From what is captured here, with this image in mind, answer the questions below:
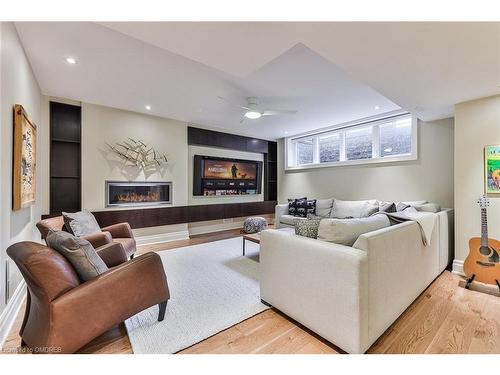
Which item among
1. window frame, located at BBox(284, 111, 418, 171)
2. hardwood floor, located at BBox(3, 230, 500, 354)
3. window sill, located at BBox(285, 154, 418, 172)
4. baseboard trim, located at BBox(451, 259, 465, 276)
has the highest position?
window frame, located at BBox(284, 111, 418, 171)

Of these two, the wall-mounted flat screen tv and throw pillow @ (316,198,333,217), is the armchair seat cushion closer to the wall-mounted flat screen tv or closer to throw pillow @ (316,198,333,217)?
the wall-mounted flat screen tv

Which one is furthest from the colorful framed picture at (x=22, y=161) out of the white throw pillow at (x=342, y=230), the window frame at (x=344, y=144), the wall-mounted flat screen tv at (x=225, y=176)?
the window frame at (x=344, y=144)

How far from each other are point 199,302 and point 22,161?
215cm

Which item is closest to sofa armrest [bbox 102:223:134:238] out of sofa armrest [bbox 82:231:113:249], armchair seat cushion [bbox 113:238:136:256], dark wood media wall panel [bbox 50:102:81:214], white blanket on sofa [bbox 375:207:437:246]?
armchair seat cushion [bbox 113:238:136:256]

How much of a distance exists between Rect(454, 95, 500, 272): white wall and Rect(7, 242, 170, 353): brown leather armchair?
3853mm

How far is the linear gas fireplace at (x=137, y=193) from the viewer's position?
404 centimetres

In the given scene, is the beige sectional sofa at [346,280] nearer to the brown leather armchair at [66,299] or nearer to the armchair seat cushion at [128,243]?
the brown leather armchair at [66,299]

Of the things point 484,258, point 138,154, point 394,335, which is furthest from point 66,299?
point 484,258

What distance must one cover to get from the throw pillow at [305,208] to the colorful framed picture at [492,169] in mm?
2776

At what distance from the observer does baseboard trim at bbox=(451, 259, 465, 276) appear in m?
2.88

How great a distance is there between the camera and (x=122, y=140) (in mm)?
4094
